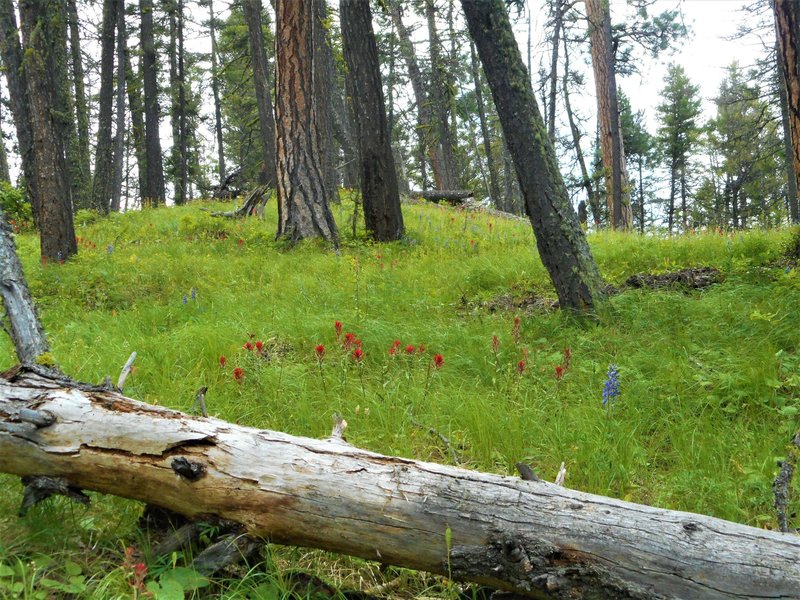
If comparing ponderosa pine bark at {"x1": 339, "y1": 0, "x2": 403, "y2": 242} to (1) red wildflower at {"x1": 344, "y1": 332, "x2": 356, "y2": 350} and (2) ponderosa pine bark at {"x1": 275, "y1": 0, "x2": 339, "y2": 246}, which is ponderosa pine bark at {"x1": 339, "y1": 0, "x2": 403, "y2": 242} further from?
(1) red wildflower at {"x1": 344, "y1": 332, "x2": 356, "y2": 350}

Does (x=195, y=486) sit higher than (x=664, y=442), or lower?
higher

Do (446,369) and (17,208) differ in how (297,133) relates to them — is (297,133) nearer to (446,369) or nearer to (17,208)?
(446,369)

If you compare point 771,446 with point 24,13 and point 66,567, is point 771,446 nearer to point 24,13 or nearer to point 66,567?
point 66,567

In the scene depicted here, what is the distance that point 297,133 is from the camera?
9.40 m

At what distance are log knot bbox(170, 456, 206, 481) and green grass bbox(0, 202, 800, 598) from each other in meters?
0.29

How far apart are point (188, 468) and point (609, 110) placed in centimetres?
1514

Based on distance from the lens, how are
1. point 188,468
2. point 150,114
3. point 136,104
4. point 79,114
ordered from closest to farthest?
point 188,468
point 79,114
point 150,114
point 136,104

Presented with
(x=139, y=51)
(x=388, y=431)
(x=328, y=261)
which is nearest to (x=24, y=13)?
(x=328, y=261)

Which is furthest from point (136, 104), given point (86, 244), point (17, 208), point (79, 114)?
point (86, 244)

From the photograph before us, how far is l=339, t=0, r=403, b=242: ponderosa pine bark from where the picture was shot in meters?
9.66

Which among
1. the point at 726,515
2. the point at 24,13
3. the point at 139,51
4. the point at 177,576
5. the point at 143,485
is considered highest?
the point at 139,51

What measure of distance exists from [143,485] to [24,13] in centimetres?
866

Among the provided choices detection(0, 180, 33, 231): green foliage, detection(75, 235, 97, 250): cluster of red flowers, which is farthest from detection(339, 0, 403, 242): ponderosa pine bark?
detection(0, 180, 33, 231): green foliage

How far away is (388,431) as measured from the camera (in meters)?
3.30
